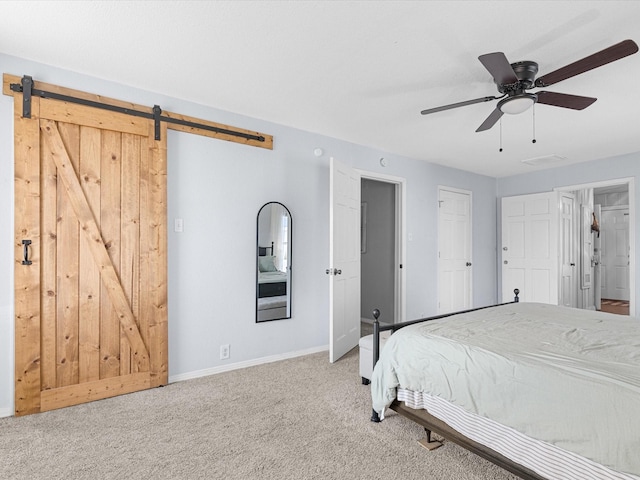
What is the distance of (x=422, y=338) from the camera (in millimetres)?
2105

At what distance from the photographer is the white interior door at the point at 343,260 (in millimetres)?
3566

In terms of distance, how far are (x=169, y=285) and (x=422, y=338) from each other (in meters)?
2.12

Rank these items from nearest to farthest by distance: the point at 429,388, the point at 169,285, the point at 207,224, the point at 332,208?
the point at 429,388 → the point at 169,285 → the point at 207,224 → the point at 332,208

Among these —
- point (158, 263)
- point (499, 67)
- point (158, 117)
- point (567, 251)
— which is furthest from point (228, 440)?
point (567, 251)

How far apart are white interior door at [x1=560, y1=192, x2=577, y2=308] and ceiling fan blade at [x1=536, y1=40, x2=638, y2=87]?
4148mm

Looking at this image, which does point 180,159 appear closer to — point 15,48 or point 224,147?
point 224,147

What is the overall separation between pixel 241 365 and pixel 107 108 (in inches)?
97.3

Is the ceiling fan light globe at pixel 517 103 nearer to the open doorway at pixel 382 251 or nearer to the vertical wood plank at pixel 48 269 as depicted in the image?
the open doorway at pixel 382 251

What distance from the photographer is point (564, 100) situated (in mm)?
2428

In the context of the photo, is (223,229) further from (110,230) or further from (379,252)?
(379,252)

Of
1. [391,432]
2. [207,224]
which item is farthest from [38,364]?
[391,432]

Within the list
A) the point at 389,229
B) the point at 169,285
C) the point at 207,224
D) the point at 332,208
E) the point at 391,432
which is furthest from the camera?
the point at 389,229

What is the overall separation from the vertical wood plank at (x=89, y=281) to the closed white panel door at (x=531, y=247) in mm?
5848

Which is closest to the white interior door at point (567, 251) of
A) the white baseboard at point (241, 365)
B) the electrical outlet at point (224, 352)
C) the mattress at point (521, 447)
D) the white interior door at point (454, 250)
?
the white interior door at point (454, 250)
